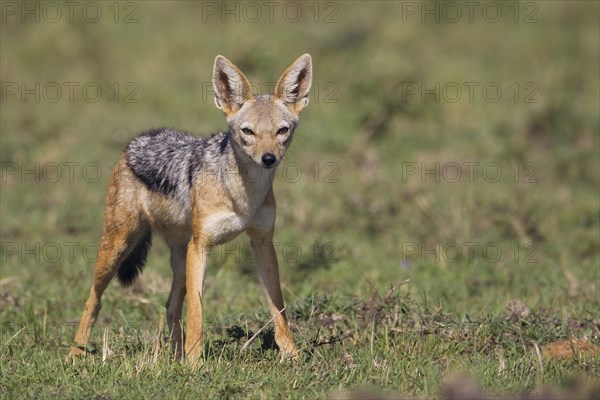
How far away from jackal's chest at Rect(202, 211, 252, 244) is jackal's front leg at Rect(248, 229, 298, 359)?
6.2 inches

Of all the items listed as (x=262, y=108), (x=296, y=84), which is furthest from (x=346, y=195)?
(x=262, y=108)

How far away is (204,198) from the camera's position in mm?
6652

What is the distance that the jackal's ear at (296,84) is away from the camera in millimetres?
6778

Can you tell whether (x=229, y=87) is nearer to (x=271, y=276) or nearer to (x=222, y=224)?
(x=222, y=224)

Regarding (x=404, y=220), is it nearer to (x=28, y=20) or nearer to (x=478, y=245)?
(x=478, y=245)

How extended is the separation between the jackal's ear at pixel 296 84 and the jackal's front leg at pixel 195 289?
3.94 ft

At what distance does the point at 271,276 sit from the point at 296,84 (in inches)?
54.0

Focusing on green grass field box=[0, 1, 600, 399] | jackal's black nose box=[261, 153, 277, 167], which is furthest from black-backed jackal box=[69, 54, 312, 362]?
green grass field box=[0, 1, 600, 399]

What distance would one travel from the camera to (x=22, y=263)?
9219 millimetres

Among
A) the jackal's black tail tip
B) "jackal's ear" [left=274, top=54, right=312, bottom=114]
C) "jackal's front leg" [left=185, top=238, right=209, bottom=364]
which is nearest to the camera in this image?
"jackal's front leg" [left=185, top=238, right=209, bottom=364]

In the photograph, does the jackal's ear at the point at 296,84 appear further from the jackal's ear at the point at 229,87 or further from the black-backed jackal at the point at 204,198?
the jackal's ear at the point at 229,87

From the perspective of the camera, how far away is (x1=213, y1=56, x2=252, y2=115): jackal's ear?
667 cm

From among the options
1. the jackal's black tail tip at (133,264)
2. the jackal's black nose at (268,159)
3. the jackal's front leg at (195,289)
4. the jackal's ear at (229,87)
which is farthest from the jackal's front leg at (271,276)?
the jackal's black tail tip at (133,264)

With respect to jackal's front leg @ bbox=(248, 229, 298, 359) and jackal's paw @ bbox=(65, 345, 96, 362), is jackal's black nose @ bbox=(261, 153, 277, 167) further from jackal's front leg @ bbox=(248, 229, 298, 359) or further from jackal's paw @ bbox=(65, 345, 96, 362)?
jackal's paw @ bbox=(65, 345, 96, 362)
